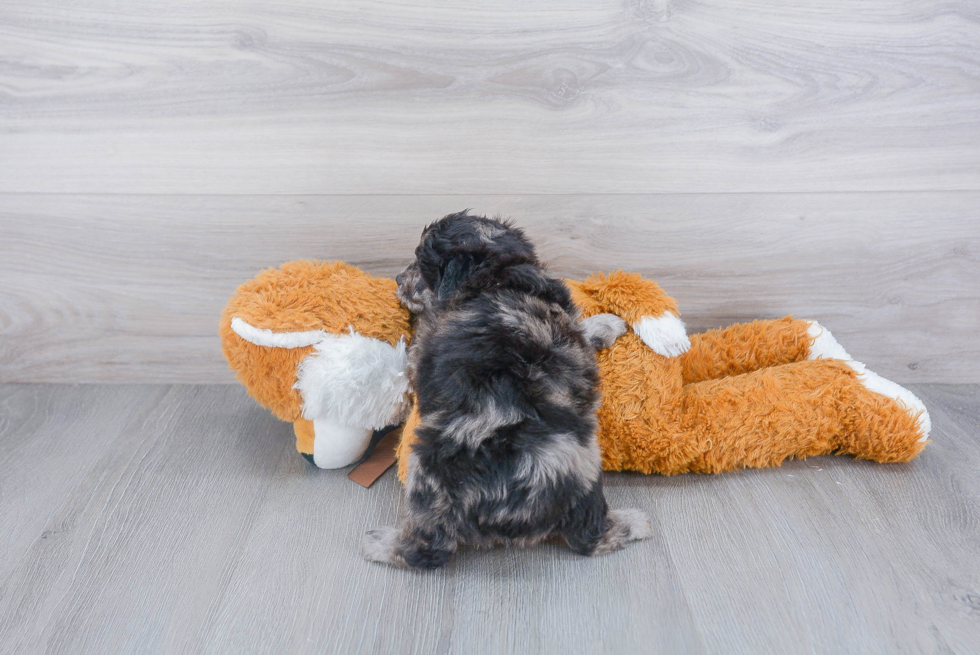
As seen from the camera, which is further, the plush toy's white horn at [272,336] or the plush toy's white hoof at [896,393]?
the plush toy's white hoof at [896,393]

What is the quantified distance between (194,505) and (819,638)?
1207 mm

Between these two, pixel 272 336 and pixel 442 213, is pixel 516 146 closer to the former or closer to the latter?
pixel 442 213

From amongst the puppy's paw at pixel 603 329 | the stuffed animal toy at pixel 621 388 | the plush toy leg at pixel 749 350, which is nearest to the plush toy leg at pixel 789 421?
the stuffed animal toy at pixel 621 388

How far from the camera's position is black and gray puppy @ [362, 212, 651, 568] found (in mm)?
1059

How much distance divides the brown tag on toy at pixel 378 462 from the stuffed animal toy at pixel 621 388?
38mm

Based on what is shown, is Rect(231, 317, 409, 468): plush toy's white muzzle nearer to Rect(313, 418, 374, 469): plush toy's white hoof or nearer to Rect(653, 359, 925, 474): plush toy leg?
Rect(313, 418, 374, 469): plush toy's white hoof

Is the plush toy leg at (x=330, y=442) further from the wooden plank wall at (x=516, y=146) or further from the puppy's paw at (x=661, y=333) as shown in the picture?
the puppy's paw at (x=661, y=333)

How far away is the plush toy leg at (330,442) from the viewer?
1360 mm

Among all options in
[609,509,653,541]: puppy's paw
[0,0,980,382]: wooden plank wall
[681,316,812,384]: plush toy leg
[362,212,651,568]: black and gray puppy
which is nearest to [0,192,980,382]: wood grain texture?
[0,0,980,382]: wooden plank wall

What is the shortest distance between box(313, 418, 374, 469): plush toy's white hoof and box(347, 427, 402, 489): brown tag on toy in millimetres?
32

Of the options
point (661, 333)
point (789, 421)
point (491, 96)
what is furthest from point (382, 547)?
point (491, 96)

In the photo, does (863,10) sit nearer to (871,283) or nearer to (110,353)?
(871,283)

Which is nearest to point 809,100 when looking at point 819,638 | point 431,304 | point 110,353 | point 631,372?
point 631,372

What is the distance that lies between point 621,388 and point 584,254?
0.42 m
